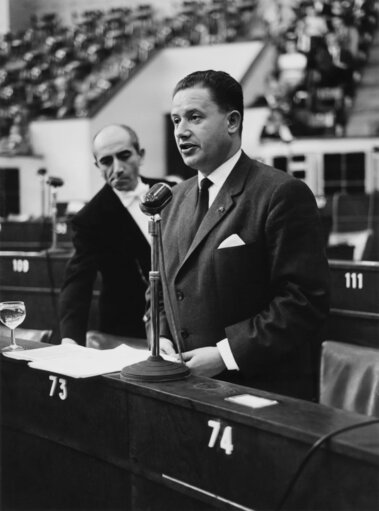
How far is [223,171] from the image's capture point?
1.99m

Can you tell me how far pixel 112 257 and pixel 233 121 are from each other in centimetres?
112

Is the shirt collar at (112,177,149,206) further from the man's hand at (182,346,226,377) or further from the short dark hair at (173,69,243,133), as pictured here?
the man's hand at (182,346,226,377)

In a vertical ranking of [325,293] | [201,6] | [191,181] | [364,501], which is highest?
[201,6]

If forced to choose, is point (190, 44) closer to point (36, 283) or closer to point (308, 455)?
point (36, 283)

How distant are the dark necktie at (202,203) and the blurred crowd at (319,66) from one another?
28.9 ft

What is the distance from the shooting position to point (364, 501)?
1.25 metres

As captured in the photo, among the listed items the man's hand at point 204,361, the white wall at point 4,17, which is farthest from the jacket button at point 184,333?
the white wall at point 4,17

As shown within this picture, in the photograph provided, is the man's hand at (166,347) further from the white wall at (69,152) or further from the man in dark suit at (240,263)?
the white wall at (69,152)

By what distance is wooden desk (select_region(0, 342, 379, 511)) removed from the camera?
4.33ft

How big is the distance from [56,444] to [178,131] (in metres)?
0.76

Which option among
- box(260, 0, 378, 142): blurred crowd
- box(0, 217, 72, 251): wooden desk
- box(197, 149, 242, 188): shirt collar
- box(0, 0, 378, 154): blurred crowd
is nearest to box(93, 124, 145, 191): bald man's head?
box(197, 149, 242, 188): shirt collar

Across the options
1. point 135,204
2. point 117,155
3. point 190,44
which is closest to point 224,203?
point 117,155

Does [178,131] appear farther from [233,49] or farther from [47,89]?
[47,89]

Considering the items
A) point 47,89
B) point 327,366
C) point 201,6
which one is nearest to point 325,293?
point 327,366
